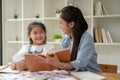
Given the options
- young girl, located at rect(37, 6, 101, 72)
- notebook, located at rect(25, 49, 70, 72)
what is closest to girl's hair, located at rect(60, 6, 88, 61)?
young girl, located at rect(37, 6, 101, 72)

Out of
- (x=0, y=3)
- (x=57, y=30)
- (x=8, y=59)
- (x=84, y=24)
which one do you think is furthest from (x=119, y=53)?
(x=0, y=3)

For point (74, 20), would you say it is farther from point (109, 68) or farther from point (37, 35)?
point (109, 68)

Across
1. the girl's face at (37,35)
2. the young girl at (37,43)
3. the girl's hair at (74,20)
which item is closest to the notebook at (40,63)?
the girl's hair at (74,20)

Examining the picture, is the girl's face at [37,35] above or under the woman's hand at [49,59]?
above

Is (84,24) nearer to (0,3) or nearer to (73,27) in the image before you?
(73,27)

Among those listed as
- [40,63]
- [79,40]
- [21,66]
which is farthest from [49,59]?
[79,40]

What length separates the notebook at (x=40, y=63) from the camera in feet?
4.80

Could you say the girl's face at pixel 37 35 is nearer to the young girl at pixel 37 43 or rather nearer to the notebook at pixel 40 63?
the young girl at pixel 37 43

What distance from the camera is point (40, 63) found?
4.86 feet

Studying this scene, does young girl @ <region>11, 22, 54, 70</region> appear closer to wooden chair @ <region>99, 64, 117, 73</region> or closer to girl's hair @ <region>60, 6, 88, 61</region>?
girl's hair @ <region>60, 6, 88, 61</region>

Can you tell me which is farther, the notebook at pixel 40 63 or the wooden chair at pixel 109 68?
the wooden chair at pixel 109 68

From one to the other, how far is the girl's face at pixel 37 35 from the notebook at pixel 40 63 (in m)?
0.47

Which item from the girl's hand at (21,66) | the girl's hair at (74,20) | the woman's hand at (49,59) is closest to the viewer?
the woman's hand at (49,59)

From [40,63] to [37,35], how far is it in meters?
0.51
